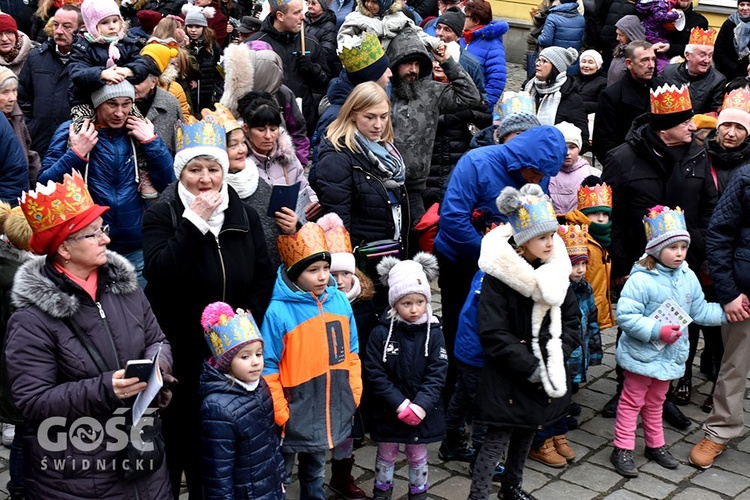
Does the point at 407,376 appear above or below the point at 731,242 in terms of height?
below

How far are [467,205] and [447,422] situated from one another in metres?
1.37

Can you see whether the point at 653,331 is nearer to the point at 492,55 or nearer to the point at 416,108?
the point at 416,108

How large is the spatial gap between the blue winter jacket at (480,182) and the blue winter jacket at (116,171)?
1.75m

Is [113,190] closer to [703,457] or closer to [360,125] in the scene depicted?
[360,125]

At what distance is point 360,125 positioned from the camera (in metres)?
6.15

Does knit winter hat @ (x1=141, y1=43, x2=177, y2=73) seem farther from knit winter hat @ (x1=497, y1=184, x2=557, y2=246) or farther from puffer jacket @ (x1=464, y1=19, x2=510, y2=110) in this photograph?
knit winter hat @ (x1=497, y1=184, x2=557, y2=246)

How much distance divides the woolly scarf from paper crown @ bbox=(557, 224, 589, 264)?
818 mm

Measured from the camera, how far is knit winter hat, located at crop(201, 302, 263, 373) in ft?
15.5

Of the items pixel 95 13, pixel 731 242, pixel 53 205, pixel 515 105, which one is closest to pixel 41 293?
pixel 53 205

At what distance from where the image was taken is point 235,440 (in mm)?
4742

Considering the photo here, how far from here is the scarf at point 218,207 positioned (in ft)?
16.2

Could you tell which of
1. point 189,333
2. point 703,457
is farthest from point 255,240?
point 703,457

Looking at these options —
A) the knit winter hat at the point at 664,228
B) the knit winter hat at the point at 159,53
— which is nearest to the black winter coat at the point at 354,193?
the knit winter hat at the point at 664,228

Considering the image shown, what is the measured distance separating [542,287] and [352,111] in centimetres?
165
